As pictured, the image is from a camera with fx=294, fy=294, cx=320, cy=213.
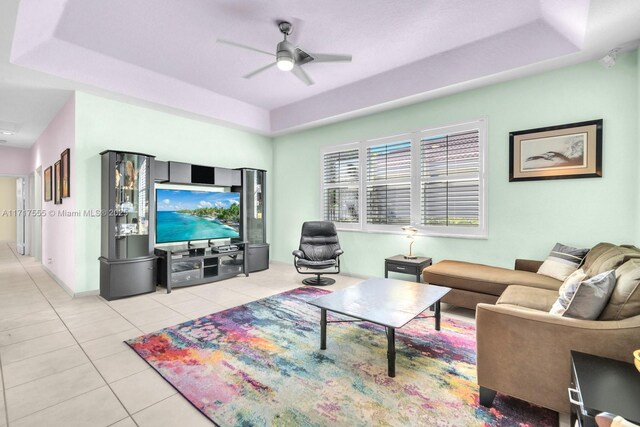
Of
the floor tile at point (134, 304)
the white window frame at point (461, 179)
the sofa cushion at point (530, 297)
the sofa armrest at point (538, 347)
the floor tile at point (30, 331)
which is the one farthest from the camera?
the white window frame at point (461, 179)

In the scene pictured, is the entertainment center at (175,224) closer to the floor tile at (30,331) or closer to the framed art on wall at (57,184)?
the floor tile at (30,331)

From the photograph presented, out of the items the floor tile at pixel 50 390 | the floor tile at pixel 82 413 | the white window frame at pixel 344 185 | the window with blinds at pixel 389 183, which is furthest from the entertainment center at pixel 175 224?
the floor tile at pixel 82 413

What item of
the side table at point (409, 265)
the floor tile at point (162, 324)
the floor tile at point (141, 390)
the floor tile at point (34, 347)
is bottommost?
the floor tile at point (141, 390)

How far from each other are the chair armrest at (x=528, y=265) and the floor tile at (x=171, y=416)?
352 cm

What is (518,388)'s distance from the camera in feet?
5.54

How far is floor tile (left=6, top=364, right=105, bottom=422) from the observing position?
5.84 feet

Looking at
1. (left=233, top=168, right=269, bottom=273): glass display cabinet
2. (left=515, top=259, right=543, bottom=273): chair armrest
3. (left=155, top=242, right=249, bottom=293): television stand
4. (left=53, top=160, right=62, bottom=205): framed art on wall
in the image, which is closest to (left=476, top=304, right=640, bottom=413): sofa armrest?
(left=515, top=259, right=543, bottom=273): chair armrest

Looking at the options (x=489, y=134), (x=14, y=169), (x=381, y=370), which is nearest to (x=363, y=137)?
(x=489, y=134)

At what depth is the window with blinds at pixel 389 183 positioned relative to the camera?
Result: 4.54m

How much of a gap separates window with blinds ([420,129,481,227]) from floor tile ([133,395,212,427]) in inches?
142

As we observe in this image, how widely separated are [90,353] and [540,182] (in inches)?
190

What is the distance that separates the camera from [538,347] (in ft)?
5.37

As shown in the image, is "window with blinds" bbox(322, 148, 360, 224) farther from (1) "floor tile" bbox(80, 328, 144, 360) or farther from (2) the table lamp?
(1) "floor tile" bbox(80, 328, 144, 360)

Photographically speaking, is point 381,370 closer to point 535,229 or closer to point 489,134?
point 535,229
